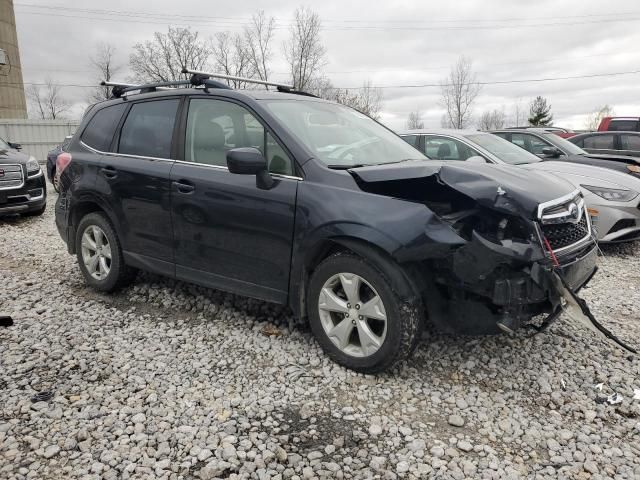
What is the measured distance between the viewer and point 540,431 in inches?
107

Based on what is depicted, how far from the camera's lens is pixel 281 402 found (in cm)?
296

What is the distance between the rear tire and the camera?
14.8 feet

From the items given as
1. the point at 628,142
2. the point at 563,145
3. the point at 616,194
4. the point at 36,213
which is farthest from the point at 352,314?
the point at 628,142

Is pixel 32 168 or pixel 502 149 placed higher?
pixel 502 149

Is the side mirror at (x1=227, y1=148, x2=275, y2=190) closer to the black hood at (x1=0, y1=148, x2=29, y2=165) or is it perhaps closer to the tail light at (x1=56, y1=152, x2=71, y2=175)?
the tail light at (x1=56, y1=152, x2=71, y2=175)

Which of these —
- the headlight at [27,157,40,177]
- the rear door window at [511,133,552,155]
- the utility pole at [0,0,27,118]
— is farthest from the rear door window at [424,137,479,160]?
the utility pole at [0,0,27,118]

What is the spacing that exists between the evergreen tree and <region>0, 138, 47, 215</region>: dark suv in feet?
198

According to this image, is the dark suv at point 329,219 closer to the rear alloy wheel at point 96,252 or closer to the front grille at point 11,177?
the rear alloy wheel at point 96,252

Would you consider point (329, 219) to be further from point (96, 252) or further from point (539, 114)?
point (539, 114)

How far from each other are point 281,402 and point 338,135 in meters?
1.99

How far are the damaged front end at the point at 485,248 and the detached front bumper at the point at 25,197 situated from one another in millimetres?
7485

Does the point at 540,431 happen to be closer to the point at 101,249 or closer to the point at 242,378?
the point at 242,378

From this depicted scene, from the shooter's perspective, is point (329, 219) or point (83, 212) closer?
point (329, 219)

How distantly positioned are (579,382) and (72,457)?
117 inches
